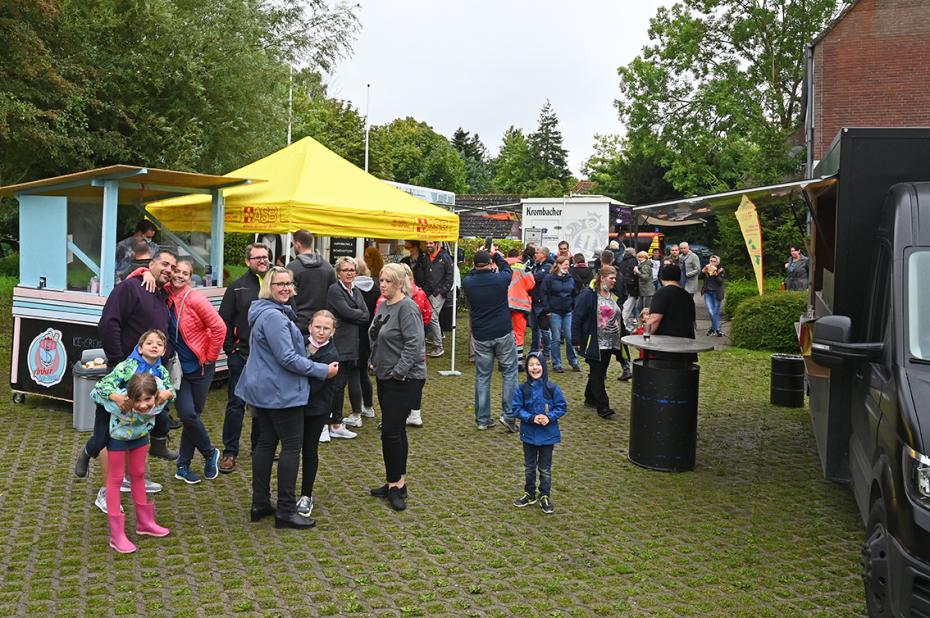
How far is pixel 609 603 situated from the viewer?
4.99 metres

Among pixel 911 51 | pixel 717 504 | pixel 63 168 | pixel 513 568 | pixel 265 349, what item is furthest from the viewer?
pixel 911 51

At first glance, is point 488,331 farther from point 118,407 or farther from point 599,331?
point 118,407

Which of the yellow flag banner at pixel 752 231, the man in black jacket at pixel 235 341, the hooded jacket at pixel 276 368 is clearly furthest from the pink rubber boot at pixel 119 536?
the yellow flag banner at pixel 752 231

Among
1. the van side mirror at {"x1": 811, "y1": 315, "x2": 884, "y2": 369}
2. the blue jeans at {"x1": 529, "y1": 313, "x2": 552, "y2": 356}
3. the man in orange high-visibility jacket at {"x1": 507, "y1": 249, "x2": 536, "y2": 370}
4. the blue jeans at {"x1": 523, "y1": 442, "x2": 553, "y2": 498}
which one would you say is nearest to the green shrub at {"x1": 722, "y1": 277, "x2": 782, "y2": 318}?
the blue jeans at {"x1": 529, "y1": 313, "x2": 552, "y2": 356}

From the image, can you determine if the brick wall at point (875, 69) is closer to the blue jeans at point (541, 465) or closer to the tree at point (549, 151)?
the blue jeans at point (541, 465)

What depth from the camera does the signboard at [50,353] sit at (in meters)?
9.28

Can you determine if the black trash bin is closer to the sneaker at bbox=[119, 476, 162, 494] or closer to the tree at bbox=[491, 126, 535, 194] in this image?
the sneaker at bbox=[119, 476, 162, 494]

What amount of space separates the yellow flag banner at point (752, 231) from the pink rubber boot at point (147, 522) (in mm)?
5124

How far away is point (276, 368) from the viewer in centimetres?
582

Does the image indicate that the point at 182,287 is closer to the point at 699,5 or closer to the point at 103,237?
the point at 103,237

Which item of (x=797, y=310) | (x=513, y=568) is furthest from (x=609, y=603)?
(x=797, y=310)

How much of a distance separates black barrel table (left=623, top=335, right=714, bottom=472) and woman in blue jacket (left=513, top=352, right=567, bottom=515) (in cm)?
133

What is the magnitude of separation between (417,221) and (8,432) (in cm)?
558

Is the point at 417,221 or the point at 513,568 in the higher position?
the point at 417,221
